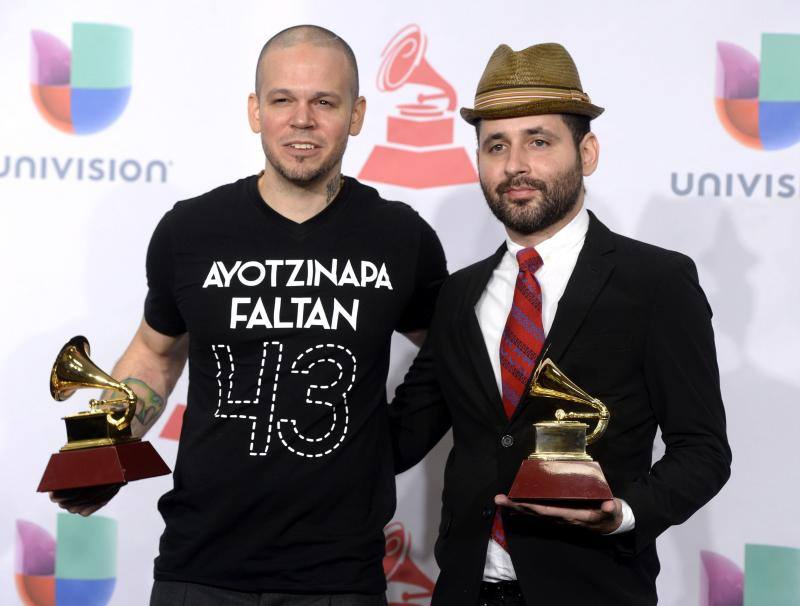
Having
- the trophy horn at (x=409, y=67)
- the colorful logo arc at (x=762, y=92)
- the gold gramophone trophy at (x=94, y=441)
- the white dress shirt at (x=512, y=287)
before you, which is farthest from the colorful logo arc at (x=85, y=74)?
the colorful logo arc at (x=762, y=92)

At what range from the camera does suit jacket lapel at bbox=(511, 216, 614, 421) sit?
1.96m

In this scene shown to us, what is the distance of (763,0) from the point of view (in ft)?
9.93

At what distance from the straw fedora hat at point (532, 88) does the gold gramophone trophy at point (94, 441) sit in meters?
0.98

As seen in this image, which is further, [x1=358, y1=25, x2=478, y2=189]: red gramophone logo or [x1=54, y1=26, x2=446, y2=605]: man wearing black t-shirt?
[x1=358, y1=25, x2=478, y2=189]: red gramophone logo

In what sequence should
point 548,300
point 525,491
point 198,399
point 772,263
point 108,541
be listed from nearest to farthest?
1. point 525,491
2. point 548,300
3. point 198,399
4. point 772,263
5. point 108,541

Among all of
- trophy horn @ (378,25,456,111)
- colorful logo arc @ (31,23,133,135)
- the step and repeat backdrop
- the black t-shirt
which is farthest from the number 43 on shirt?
colorful logo arc @ (31,23,133,135)

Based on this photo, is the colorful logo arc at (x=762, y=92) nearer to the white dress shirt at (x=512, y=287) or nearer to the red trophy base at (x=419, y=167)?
the red trophy base at (x=419, y=167)

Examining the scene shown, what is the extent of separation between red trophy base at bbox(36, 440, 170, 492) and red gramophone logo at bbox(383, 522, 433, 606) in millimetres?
1219

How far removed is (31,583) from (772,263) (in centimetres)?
249

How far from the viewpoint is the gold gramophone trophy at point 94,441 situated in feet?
6.59

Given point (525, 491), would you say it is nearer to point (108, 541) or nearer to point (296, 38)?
point (296, 38)

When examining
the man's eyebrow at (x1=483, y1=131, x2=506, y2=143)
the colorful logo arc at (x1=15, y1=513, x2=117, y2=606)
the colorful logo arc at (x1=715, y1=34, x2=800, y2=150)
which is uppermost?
the colorful logo arc at (x1=715, y1=34, x2=800, y2=150)

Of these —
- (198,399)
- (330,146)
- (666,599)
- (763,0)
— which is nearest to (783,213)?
(763,0)

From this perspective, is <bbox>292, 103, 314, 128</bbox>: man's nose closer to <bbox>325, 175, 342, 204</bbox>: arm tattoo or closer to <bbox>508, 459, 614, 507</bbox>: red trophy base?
<bbox>325, 175, 342, 204</bbox>: arm tattoo
